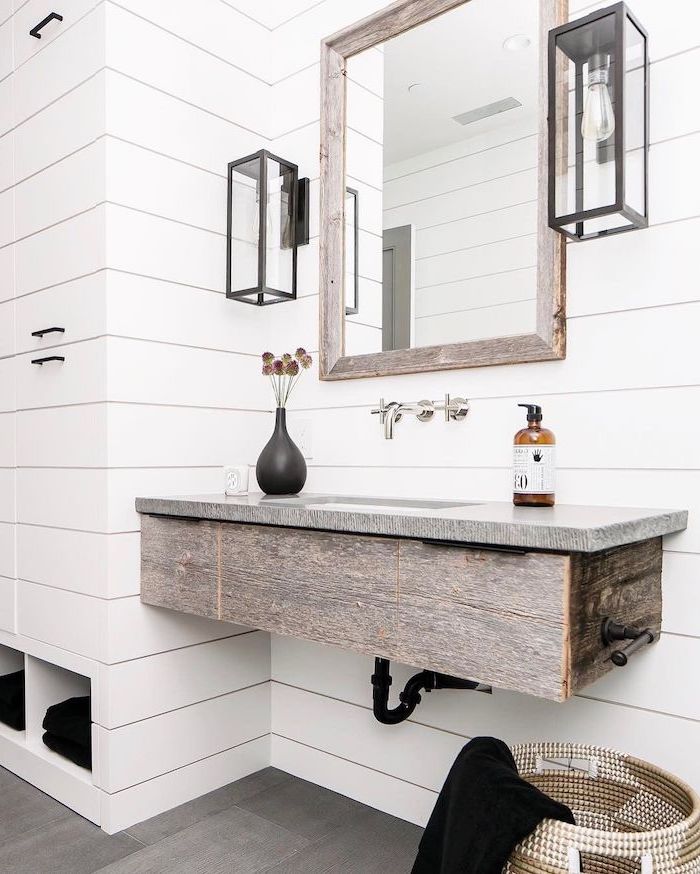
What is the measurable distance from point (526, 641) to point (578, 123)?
3.41ft

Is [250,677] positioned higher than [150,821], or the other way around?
[250,677]

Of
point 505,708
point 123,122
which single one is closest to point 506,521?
point 505,708

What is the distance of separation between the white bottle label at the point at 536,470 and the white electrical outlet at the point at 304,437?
0.78 meters

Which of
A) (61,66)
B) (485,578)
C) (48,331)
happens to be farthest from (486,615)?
(61,66)

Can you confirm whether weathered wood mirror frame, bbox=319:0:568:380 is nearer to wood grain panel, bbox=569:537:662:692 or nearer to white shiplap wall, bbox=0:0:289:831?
white shiplap wall, bbox=0:0:289:831

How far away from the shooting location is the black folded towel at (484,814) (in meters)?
1.08

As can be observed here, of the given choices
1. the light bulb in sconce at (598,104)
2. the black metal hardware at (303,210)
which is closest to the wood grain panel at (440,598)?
the light bulb in sconce at (598,104)

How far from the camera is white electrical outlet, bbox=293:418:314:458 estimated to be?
2.16 meters

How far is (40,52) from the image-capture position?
212cm

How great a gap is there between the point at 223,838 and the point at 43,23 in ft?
7.36

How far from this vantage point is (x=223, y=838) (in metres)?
1.84

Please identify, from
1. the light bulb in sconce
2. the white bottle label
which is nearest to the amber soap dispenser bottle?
the white bottle label

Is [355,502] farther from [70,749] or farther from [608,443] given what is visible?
[70,749]

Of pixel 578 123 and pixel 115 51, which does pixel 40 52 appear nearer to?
pixel 115 51
